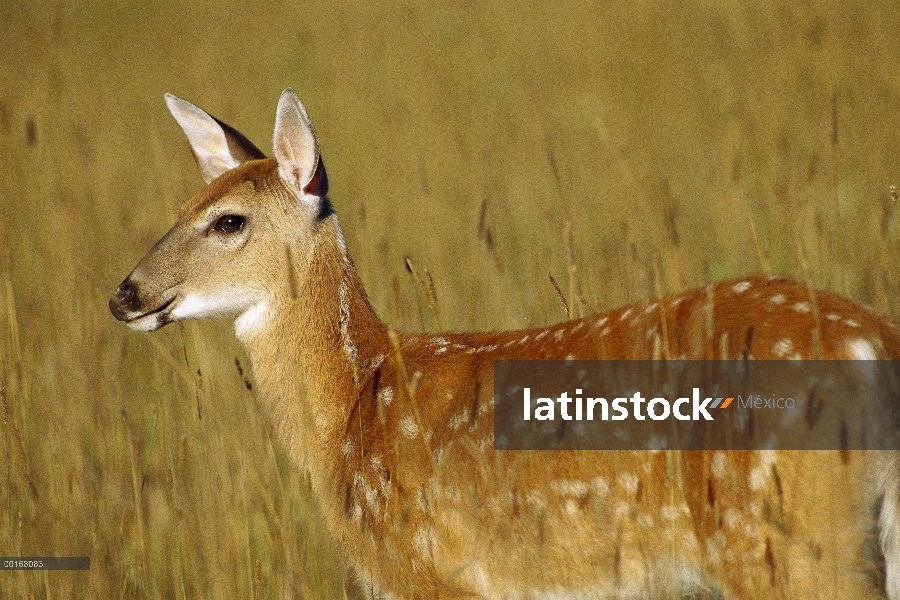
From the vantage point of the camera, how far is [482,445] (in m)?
3.85

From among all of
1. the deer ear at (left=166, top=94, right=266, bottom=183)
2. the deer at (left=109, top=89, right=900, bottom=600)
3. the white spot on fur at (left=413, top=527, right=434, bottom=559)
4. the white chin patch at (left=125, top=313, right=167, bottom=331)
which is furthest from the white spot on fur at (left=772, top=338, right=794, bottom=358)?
the deer ear at (left=166, top=94, right=266, bottom=183)

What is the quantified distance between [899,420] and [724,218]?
3942 millimetres

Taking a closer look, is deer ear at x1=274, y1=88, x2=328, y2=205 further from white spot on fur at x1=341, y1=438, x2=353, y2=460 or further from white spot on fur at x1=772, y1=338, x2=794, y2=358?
white spot on fur at x1=772, y1=338, x2=794, y2=358

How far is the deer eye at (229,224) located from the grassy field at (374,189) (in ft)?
1.81

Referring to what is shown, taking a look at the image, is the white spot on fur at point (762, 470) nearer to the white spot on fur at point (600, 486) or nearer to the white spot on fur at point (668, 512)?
the white spot on fur at point (668, 512)

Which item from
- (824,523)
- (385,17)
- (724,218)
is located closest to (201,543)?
(824,523)

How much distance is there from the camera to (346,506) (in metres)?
4.03

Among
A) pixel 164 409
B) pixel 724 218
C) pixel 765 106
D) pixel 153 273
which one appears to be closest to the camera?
pixel 153 273

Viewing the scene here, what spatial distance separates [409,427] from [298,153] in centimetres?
122

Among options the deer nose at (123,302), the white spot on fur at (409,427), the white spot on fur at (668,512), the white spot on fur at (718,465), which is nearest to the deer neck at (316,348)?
the white spot on fur at (409,427)

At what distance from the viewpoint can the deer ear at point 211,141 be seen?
4.86m

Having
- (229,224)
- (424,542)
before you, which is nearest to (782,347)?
(424,542)

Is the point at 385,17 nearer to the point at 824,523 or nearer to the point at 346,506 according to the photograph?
the point at 346,506

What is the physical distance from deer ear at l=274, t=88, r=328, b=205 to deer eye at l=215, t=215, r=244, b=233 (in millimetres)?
252
